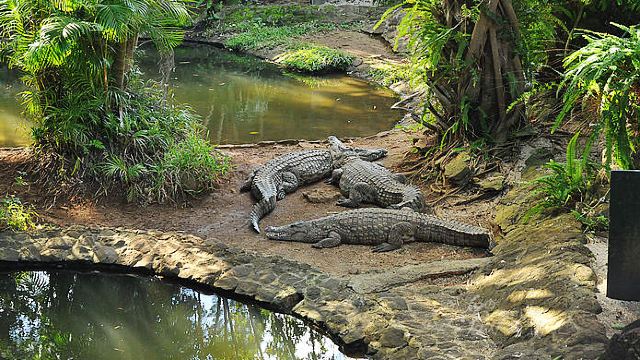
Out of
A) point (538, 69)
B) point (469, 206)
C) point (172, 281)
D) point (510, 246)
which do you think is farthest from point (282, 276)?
point (538, 69)

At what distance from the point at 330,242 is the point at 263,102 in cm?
684

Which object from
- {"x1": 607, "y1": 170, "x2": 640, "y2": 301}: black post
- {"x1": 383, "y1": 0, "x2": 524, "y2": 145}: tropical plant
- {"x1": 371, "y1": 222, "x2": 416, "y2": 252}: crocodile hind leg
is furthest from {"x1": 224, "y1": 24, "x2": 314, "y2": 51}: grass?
{"x1": 607, "y1": 170, "x2": 640, "y2": 301}: black post

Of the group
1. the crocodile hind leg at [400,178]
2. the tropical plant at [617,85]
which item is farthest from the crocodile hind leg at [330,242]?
the tropical plant at [617,85]

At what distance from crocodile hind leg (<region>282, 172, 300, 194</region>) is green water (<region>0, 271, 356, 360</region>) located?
87.5 inches

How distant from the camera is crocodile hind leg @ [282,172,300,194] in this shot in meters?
7.41

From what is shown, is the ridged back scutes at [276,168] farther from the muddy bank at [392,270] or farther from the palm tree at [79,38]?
the palm tree at [79,38]

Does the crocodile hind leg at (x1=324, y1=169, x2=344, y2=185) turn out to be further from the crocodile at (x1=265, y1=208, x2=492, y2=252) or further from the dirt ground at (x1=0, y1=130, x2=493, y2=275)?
the crocodile at (x1=265, y1=208, x2=492, y2=252)

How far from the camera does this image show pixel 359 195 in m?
7.03

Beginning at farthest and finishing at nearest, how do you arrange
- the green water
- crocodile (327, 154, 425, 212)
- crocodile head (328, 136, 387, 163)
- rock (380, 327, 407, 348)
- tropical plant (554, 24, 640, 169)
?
crocodile head (328, 136, 387, 163) → crocodile (327, 154, 425, 212) → the green water → tropical plant (554, 24, 640, 169) → rock (380, 327, 407, 348)

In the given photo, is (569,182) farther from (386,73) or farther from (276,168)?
(386,73)

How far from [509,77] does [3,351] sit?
199 inches

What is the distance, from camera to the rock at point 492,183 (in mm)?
6600

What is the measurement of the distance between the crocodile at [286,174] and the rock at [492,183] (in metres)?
1.74

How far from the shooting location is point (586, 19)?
23.8 ft
